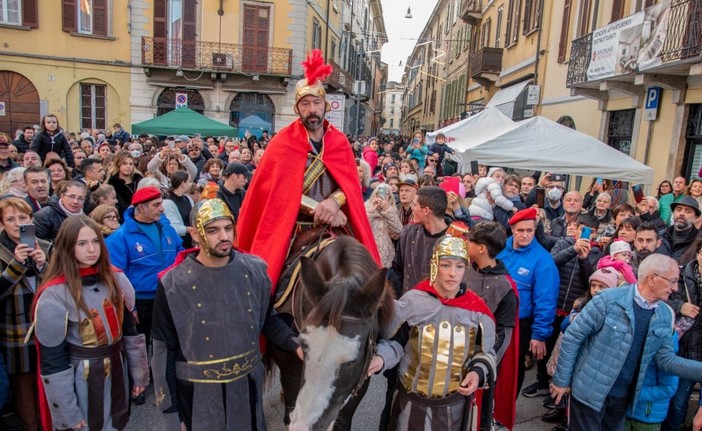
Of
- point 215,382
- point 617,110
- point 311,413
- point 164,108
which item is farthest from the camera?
point 164,108

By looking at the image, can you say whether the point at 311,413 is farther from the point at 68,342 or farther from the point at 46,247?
the point at 46,247

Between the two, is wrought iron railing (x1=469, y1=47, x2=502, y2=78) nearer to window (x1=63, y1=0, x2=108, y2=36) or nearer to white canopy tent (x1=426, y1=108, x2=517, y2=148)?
white canopy tent (x1=426, y1=108, x2=517, y2=148)

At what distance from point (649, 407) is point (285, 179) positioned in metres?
3.17

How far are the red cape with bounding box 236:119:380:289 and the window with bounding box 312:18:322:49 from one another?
938 inches

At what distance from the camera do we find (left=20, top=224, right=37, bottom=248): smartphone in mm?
3205

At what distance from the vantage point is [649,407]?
356 cm

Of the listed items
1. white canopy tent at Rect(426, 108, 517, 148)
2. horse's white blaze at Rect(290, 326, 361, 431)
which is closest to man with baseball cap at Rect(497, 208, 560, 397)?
horse's white blaze at Rect(290, 326, 361, 431)

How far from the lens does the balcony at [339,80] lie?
27580mm

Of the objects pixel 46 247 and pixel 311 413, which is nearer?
pixel 311 413

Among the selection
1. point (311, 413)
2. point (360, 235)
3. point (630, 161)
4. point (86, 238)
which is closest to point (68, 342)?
point (86, 238)

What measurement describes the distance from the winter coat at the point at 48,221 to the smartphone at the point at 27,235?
138cm

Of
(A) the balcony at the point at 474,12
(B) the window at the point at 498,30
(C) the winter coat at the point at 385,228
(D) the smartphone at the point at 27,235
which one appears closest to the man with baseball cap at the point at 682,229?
(C) the winter coat at the point at 385,228

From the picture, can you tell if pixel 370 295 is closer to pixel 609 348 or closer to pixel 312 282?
pixel 312 282

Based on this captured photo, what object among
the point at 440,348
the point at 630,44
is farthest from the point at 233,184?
the point at 630,44
